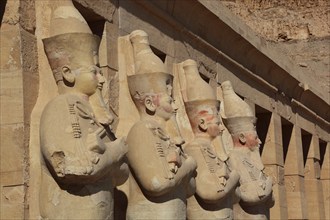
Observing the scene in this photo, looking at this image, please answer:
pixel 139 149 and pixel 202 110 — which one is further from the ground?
pixel 202 110

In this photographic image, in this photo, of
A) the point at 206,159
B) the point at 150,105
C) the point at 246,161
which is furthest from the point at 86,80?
the point at 246,161

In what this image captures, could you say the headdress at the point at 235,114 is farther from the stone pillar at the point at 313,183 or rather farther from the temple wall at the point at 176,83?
the stone pillar at the point at 313,183

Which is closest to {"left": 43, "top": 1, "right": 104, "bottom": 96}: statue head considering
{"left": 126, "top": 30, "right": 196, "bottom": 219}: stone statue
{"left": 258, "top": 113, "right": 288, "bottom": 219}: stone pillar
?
{"left": 126, "top": 30, "right": 196, "bottom": 219}: stone statue

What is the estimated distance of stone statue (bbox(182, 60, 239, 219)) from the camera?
29.0ft

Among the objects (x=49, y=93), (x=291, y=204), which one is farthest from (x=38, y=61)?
(x=291, y=204)

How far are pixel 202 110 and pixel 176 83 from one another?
1.82 feet

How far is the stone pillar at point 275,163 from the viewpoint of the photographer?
1335 cm

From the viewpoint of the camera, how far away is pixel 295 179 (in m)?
14.7

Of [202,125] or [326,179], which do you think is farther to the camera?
[326,179]

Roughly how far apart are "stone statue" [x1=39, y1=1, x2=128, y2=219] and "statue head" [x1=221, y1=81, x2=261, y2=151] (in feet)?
11.7

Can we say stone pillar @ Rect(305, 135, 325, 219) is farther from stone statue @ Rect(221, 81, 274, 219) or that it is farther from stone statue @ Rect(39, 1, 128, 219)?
stone statue @ Rect(39, 1, 128, 219)

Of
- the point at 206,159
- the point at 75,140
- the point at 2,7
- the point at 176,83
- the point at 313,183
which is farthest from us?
the point at 313,183

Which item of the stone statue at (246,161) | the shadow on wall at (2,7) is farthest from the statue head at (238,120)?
the shadow on wall at (2,7)

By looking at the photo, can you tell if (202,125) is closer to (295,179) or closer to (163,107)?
(163,107)
